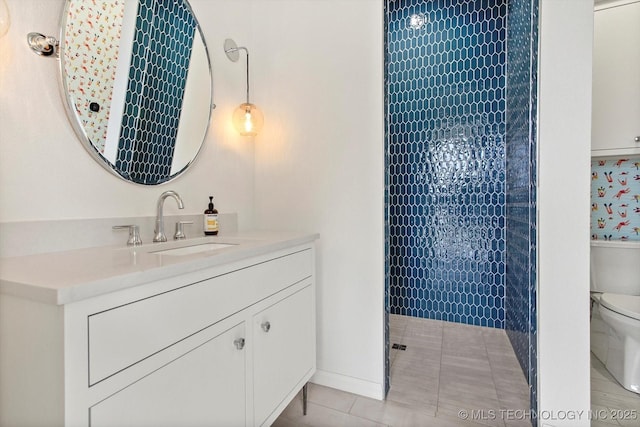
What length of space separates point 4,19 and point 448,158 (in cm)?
263

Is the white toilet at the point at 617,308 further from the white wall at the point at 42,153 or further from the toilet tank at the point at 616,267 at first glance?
the white wall at the point at 42,153

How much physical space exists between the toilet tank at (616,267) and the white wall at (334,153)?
63.2 inches

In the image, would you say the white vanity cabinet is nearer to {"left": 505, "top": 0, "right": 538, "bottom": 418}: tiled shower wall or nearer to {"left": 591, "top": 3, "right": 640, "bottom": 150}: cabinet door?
{"left": 505, "top": 0, "right": 538, "bottom": 418}: tiled shower wall

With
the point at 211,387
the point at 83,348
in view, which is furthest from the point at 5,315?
the point at 211,387

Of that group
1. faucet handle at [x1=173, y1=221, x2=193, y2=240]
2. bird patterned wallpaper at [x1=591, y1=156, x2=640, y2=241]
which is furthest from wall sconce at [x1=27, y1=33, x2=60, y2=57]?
bird patterned wallpaper at [x1=591, y1=156, x2=640, y2=241]

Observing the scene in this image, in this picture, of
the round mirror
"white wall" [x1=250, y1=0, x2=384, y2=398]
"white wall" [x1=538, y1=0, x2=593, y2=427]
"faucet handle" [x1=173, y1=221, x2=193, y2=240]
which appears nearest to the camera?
the round mirror

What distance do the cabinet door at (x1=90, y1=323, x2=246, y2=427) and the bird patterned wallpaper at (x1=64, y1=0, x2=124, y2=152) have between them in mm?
843

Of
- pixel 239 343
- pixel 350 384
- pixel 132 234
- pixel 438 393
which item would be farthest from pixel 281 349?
pixel 438 393

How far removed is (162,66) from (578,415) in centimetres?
231

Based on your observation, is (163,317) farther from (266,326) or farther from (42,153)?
(42,153)

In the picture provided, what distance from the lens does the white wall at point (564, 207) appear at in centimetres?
127

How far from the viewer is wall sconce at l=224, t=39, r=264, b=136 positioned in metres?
1.78

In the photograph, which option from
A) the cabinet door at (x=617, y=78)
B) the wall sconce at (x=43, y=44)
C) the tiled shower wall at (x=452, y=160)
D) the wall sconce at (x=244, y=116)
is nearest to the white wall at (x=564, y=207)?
the tiled shower wall at (x=452, y=160)

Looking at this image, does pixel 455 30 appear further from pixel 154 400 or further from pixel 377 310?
pixel 154 400
